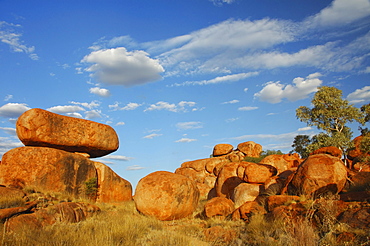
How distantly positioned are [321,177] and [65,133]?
15812 millimetres

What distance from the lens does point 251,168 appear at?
50.1 ft

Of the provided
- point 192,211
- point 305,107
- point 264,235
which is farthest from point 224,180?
point 305,107

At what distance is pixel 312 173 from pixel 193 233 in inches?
196

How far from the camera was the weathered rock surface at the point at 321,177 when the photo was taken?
1032 cm

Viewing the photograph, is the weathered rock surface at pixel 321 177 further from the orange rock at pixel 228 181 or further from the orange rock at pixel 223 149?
the orange rock at pixel 223 149

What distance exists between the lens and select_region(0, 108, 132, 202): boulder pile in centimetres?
1661

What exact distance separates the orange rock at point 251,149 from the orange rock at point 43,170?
21.6m

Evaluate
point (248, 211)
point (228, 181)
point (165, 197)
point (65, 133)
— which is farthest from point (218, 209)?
point (65, 133)

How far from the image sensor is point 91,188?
18.7m

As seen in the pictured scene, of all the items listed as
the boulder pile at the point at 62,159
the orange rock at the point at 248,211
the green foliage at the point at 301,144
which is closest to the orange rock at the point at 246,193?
the orange rock at the point at 248,211

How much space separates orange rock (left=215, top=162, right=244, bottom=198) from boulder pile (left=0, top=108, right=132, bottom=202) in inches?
293

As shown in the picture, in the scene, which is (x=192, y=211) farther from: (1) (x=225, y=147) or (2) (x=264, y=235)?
(1) (x=225, y=147)

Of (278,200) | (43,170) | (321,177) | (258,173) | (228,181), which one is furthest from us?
(228,181)

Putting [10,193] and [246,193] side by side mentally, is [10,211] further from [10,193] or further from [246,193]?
[246,193]
